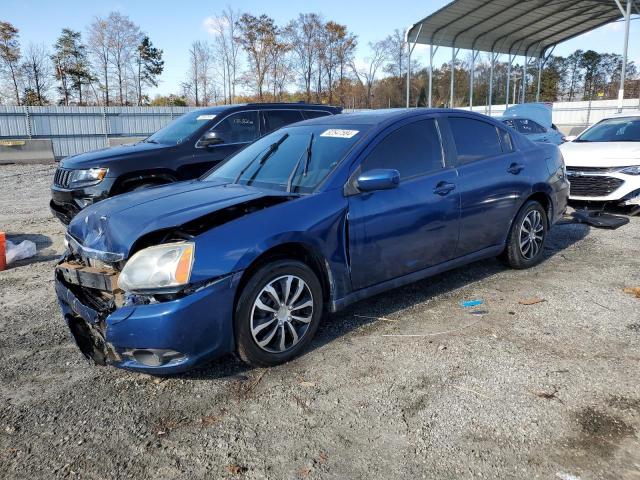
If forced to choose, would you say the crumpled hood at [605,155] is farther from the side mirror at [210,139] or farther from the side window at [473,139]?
the side mirror at [210,139]

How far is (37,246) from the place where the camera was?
6969mm

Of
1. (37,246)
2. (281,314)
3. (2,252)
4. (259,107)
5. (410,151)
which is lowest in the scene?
(37,246)

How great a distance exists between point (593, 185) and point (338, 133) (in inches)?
232

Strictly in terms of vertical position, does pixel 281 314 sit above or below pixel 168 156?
below

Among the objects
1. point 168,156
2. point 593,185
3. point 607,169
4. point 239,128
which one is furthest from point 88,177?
point 607,169

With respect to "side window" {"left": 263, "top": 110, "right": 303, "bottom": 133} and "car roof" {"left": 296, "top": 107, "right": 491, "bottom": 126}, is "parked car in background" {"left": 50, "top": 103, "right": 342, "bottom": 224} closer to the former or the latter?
"side window" {"left": 263, "top": 110, "right": 303, "bottom": 133}

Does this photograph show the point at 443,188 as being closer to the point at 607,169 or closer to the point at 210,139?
the point at 210,139

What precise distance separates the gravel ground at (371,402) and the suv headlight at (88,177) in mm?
2320

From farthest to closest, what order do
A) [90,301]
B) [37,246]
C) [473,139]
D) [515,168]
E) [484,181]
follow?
[37,246] < [515,168] < [473,139] < [484,181] < [90,301]

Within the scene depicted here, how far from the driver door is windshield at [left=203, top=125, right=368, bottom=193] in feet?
8.17

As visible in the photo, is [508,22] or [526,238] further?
[508,22]

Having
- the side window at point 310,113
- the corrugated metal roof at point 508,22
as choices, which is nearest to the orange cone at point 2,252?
the side window at point 310,113

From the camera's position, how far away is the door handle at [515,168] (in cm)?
509

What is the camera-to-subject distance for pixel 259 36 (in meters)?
53.2
